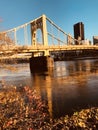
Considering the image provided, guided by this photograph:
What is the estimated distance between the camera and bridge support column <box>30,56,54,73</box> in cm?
6942

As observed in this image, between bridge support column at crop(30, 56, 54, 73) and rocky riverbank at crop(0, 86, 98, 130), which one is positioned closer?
rocky riverbank at crop(0, 86, 98, 130)

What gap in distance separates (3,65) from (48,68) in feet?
189

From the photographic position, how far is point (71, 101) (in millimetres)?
19719

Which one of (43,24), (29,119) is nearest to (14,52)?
(29,119)

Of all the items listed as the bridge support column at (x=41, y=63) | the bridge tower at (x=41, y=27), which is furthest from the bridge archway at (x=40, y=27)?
the bridge support column at (x=41, y=63)

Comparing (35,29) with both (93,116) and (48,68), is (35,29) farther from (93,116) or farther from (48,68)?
A: (93,116)

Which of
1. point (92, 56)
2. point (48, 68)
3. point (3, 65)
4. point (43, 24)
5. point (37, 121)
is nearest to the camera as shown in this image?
point (3, 65)

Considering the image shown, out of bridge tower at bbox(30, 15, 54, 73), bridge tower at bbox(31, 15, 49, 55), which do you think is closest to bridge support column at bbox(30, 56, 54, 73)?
bridge tower at bbox(30, 15, 54, 73)

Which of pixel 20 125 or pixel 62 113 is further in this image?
pixel 62 113

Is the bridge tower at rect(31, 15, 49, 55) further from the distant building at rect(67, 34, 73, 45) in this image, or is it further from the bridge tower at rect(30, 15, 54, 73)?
the distant building at rect(67, 34, 73, 45)

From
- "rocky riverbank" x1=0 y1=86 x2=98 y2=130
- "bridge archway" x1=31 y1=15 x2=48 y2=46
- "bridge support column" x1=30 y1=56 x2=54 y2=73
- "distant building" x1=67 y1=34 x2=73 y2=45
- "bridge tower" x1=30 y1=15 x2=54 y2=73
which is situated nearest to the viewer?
"rocky riverbank" x1=0 y1=86 x2=98 y2=130

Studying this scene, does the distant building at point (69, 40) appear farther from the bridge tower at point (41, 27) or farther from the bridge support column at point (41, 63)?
the bridge support column at point (41, 63)

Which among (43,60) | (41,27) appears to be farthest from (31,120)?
(41,27)

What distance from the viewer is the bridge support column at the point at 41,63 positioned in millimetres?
69419
